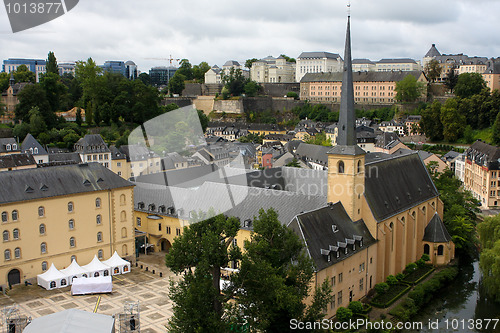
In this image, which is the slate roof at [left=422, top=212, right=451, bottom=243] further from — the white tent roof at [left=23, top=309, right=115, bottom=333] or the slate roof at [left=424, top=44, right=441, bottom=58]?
the slate roof at [left=424, top=44, right=441, bottom=58]

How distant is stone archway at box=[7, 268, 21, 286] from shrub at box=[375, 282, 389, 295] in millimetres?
25656

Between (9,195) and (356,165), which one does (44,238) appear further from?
(356,165)

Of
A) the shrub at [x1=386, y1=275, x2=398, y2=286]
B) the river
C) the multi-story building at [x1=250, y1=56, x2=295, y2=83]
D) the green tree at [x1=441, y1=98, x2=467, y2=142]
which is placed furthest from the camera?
the multi-story building at [x1=250, y1=56, x2=295, y2=83]

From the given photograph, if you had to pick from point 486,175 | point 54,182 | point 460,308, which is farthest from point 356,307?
point 486,175

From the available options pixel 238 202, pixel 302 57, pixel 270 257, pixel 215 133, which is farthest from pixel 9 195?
pixel 302 57

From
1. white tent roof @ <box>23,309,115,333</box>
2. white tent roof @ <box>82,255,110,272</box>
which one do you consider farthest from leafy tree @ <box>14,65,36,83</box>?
white tent roof @ <box>23,309,115,333</box>

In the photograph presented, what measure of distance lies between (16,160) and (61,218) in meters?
27.9

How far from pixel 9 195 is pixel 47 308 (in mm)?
8881

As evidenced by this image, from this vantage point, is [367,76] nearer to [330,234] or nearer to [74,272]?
[330,234]

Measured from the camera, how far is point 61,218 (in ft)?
124

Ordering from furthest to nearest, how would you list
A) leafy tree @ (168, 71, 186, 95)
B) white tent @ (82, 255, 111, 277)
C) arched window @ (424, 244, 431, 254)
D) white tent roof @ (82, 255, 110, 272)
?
leafy tree @ (168, 71, 186, 95) < arched window @ (424, 244, 431, 254) < white tent roof @ (82, 255, 110, 272) < white tent @ (82, 255, 111, 277)

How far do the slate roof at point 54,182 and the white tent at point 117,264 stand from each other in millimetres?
5573

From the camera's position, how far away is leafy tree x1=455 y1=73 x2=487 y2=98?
10719 cm

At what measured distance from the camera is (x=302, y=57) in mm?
156375
